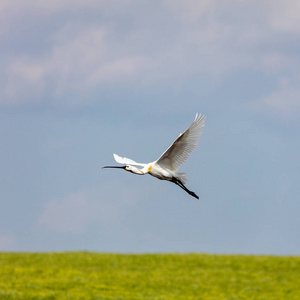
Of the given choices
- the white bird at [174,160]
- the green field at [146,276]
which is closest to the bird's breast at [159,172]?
the white bird at [174,160]

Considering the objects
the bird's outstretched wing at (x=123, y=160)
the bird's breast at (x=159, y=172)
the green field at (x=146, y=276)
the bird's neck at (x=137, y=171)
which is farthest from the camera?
the green field at (x=146, y=276)

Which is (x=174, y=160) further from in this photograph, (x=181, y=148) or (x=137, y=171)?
(x=137, y=171)

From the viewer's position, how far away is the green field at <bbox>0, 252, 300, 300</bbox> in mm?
10734

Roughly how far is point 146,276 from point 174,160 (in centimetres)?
883

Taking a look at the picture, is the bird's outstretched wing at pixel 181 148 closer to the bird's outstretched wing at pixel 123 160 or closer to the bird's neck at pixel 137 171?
the bird's outstretched wing at pixel 123 160

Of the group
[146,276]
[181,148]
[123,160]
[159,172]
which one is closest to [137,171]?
[159,172]

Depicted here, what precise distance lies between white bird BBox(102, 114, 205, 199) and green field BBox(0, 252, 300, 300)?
728 centimetres

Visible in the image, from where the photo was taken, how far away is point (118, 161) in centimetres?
312

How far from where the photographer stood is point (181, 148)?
338 centimetres

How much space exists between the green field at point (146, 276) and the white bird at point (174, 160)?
7283 millimetres

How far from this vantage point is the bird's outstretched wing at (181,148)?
3.18 meters

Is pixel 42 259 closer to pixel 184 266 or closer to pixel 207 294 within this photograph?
pixel 184 266

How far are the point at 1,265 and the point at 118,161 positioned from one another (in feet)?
34.5

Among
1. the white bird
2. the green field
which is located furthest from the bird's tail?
the green field
